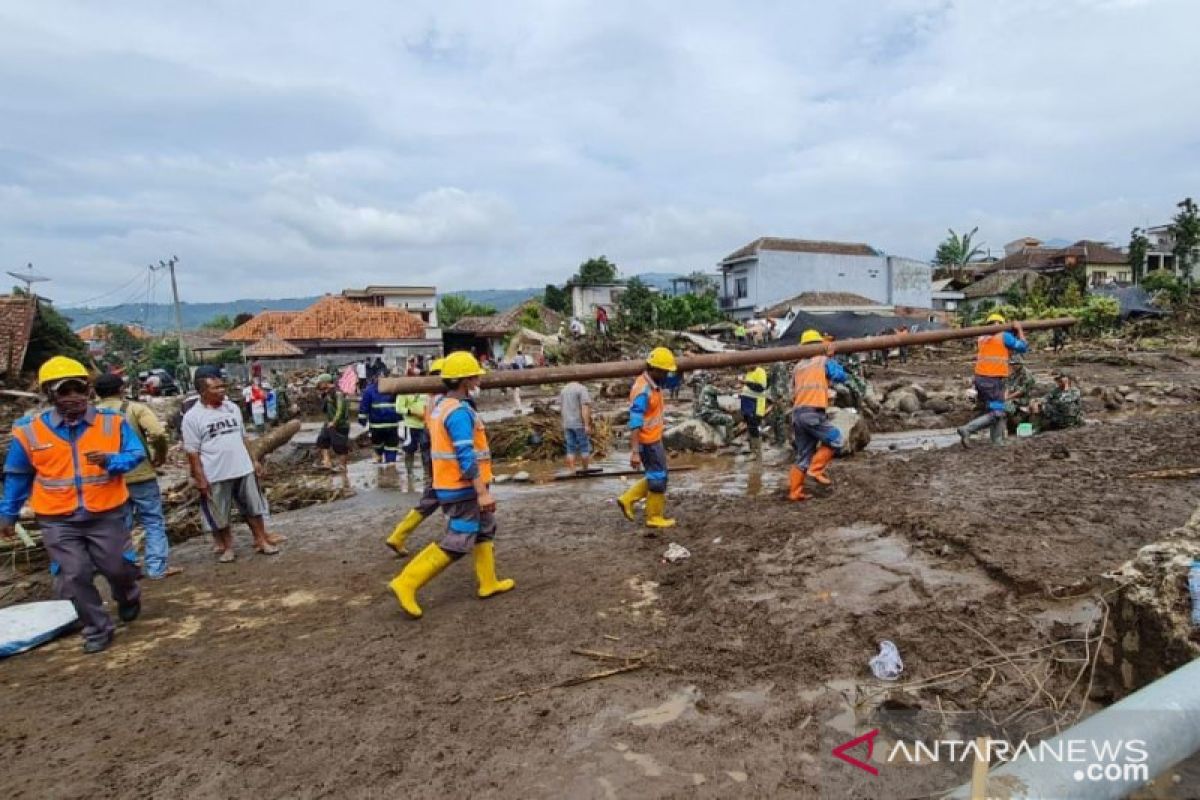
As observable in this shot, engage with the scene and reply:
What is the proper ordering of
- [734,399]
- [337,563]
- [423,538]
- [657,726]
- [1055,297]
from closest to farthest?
[657,726] < [337,563] < [423,538] < [734,399] < [1055,297]

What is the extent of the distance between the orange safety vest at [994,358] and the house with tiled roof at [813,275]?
39535 millimetres

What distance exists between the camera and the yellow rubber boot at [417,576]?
4.49 meters

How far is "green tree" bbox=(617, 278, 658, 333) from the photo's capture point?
33.6 metres

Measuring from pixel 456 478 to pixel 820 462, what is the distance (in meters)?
4.04

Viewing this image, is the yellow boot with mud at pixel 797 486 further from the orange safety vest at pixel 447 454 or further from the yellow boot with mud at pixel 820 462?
the orange safety vest at pixel 447 454

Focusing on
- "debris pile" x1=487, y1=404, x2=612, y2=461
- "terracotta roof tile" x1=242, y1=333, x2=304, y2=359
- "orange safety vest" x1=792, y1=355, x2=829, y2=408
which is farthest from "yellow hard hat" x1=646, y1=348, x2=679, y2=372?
"terracotta roof tile" x1=242, y1=333, x2=304, y2=359

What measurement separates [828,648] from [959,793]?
2109 millimetres

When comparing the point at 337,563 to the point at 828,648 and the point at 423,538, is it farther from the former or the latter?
the point at 828,648

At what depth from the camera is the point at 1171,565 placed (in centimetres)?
283

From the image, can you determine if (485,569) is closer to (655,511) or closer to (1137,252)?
(655,511)

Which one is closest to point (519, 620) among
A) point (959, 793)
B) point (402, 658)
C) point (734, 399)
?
point (402, 658)

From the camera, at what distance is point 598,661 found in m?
3.69

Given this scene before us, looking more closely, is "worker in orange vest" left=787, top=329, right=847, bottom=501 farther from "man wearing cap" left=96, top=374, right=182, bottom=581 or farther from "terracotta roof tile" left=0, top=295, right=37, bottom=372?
"terracotta roof tile" left=0, top=295, right=37, bottom=372

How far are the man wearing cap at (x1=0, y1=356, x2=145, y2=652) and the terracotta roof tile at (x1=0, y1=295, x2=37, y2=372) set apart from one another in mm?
15689
